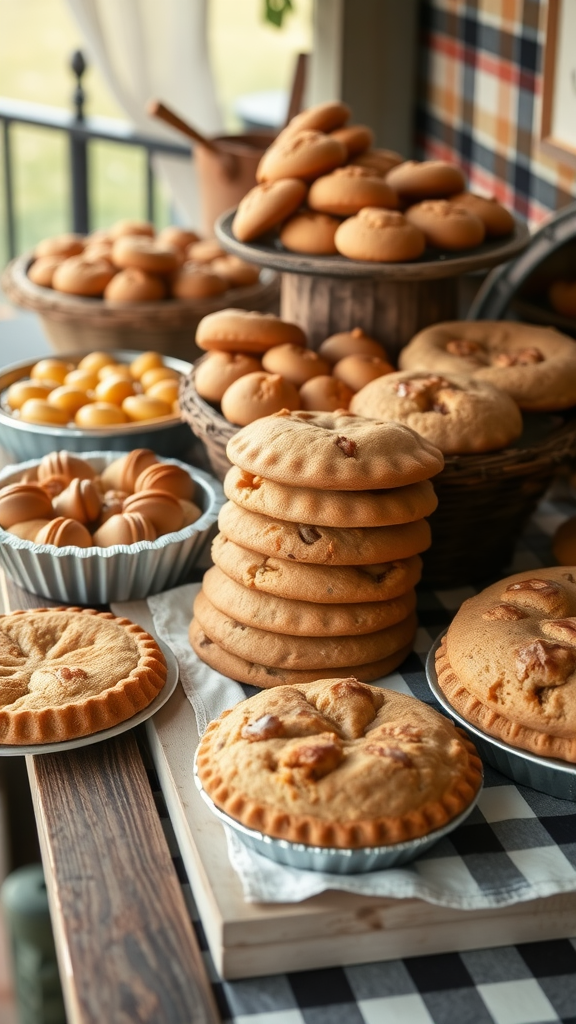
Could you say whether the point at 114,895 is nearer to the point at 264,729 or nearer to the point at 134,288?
the point at 264,729

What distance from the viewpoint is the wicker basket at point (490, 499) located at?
1.45 m

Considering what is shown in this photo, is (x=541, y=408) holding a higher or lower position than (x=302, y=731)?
higher

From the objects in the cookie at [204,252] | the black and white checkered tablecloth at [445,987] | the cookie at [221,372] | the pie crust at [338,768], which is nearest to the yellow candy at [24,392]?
the cookie at [221,372]

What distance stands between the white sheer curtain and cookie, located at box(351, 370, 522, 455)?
205cm

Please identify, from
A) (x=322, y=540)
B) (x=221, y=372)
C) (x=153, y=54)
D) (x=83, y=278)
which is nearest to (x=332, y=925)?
(x=322, y=540)

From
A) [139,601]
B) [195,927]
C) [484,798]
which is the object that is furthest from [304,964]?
[139,601]

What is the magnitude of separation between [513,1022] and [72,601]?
0.85 meters

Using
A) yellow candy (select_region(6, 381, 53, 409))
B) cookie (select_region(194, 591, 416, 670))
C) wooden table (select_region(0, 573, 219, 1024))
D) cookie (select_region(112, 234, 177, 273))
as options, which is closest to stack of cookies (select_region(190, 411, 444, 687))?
cookie (select_region(194, 591, 416, 670))

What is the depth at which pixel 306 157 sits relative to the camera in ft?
5.52

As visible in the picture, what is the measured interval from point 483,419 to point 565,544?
0.30 metres

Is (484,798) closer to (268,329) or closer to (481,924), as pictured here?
(481,924)

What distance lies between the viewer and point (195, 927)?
1.09m

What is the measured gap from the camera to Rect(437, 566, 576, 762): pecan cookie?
3.70ft

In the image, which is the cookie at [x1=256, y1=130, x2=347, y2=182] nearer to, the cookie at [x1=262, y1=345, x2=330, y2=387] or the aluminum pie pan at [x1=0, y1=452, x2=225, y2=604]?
the cookie at [x1=262, y1=345, x2=330, y2=387]
